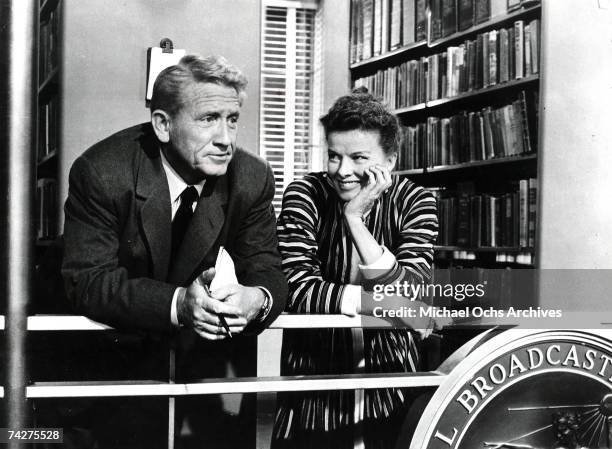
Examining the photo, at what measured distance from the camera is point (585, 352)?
156 centimetres

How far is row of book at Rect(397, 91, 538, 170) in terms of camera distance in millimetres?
2605

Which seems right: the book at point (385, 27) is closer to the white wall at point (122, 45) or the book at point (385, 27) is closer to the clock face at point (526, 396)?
the white wall at point (122, 45)

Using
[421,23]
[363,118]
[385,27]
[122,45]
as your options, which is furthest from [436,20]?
[122,45]

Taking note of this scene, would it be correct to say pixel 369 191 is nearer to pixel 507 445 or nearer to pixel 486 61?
pixel 507 445

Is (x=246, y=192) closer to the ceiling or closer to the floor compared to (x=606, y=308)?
closer to the ceiling

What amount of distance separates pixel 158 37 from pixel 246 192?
0.45 metres

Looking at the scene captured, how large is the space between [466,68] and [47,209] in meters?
1.73

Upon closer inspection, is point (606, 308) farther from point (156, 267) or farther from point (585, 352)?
point (156, 267)

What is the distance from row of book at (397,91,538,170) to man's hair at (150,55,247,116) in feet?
3.82

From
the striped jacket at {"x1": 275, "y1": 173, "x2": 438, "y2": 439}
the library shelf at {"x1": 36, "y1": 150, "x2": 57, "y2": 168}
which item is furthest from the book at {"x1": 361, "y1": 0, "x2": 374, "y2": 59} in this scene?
the library shelf at {"x1": 36, "y1": 150, "x2": 57, "y2": 168}

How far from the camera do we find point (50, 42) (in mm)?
1636

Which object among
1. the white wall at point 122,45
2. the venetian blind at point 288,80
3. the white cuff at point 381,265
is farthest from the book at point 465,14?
the white cuff at point 381,265

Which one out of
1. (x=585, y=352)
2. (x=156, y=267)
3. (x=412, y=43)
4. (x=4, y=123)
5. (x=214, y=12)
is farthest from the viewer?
(x=412, y=43)

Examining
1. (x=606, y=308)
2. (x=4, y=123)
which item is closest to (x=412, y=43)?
(x=606, y=308)
